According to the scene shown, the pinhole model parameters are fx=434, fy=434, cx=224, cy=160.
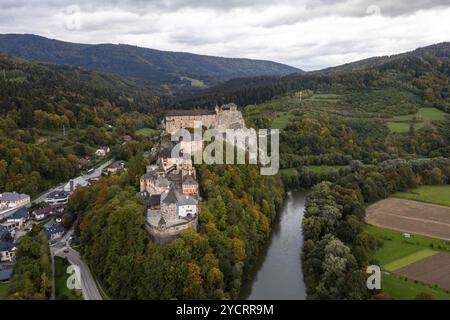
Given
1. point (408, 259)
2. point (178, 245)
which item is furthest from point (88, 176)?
point (408, 259)

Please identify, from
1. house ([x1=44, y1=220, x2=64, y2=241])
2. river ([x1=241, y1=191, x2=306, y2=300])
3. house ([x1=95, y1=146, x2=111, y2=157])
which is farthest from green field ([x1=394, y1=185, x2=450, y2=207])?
house ([x1=95, y1=146, x2=111, y2=157])

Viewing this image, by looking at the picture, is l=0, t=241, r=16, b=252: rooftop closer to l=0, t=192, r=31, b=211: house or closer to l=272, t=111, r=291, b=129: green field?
l=0, t=192, r=31, b=211: house

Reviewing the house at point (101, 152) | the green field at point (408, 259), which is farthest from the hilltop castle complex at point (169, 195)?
the house at point (101, 152)

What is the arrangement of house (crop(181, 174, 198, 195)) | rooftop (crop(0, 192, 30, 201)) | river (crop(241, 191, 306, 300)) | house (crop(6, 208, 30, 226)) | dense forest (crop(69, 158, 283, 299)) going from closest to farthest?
1. dense forest (crop(69, 158, 283, 299))
2. river (crop(241, 191, 306, 300))
3. house (crop(181, 174, 198, 195))
4. house (crop(6, 208, 30, 226))
5. rooftop (crop(0, 192, 30, 201))

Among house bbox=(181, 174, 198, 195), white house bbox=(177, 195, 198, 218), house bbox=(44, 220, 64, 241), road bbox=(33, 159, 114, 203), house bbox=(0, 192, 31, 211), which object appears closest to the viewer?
white house bbox=(177, 195, 198, 218)

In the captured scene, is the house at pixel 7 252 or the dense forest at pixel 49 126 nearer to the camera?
the house at pixel 7 252

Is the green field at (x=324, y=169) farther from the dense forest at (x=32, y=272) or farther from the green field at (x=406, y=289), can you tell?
the dense forest at (x=32, y=272)

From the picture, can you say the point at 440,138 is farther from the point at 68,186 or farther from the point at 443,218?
the point at 68,186

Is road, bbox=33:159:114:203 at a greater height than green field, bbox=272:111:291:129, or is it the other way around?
green field, bbox=272:111:291:129

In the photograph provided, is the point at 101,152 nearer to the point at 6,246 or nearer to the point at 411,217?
the point at 6,246
